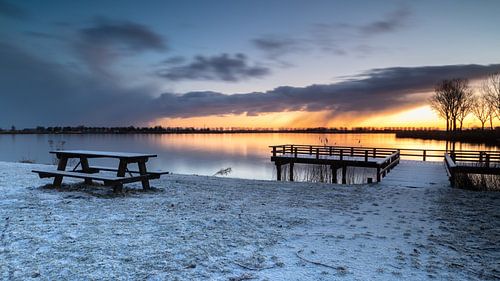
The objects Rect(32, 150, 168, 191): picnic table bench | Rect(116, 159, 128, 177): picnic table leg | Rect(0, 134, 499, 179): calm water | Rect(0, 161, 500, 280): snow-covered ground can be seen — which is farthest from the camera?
Rect(0, 134, 499, 179): calm water

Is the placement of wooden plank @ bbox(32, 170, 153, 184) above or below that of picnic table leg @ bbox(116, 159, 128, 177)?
below

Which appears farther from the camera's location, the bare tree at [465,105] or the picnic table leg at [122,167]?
the bare tree at [465,105]

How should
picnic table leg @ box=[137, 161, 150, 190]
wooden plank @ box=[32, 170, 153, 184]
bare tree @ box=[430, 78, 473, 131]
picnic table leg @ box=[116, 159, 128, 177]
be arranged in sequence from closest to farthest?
wooden plank @ box=[32, 170, 153, 184] < picnic table leg @ box=[116, 159, 128, 177] < picnic table leg @ box=[137, 161, 150, 190] < bare tree @ box=[430, 78, 473, 131]

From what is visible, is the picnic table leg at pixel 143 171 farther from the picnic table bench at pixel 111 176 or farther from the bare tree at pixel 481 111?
the bare tree at pixel 481 111

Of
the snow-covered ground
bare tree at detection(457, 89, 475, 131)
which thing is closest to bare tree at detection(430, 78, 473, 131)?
bare tree at detection(457, 89, 475, 131)

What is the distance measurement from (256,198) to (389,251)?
4869 mm

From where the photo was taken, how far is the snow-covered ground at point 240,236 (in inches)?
178

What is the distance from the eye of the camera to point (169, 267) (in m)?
4.56

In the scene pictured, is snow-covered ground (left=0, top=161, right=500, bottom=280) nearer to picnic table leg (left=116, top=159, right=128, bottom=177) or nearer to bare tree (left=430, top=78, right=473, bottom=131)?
picnic table leg (left=116, top=159, right=128, bottom=177)

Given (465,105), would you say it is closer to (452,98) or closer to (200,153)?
(452,98)

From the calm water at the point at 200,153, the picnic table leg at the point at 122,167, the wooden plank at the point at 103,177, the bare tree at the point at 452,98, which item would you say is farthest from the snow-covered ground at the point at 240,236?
the bare tree at the point at 452,98

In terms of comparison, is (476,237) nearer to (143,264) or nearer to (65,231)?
(143,264)

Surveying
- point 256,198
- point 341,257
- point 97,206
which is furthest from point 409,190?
point 97,206

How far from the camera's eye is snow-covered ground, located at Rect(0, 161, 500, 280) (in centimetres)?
453
